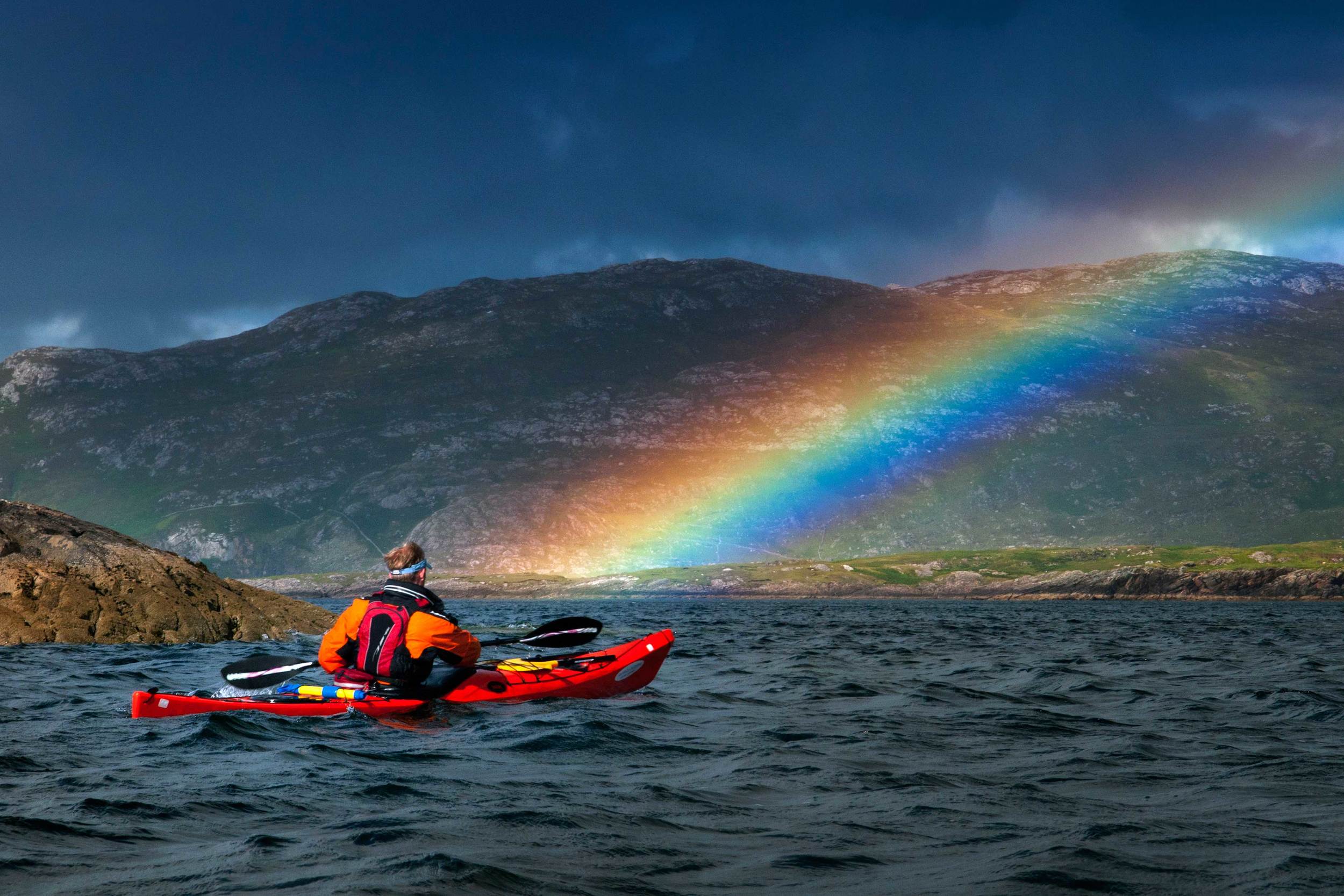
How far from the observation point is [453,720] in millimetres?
17234

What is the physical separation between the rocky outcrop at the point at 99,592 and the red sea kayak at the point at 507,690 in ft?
40.1

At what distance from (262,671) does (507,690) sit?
4.26 m

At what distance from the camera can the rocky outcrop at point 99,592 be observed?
96.9ft

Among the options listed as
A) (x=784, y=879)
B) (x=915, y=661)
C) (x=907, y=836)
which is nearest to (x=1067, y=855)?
(x=907, y=836)

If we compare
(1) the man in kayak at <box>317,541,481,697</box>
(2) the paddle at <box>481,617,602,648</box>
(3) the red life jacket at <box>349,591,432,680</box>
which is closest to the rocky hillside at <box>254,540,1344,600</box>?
(2) the paddle at <box>481,617,602,648</box>

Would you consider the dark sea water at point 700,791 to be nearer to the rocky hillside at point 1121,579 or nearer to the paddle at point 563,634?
the paddle at point 563,634

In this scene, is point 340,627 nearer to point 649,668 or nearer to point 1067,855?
point 649,668

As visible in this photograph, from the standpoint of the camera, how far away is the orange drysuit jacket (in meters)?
17.4

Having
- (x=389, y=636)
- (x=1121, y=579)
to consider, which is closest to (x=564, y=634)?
(x=389, y=636)

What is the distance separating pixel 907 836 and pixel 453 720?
9331mm

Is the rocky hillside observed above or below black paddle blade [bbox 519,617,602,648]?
below

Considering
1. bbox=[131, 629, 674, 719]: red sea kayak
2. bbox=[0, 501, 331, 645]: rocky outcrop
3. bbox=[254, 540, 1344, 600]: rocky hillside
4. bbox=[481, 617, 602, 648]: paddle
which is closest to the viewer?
bbox=[131, 629, 674, 719]: red sea kayak

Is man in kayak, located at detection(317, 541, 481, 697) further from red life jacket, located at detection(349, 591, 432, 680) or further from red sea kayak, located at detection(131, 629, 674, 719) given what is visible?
red sea kayak, located at detection(131, 629, 674, 719)

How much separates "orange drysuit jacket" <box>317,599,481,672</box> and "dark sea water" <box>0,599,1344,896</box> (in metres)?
1.09
